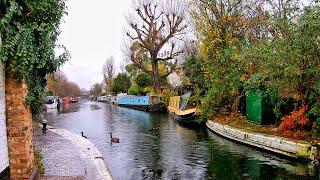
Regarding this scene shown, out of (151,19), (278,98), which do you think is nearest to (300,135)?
(278,98)

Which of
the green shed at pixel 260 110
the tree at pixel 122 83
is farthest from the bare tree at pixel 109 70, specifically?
the green shed at pixel 260 110

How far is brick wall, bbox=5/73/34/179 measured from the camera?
8.43m

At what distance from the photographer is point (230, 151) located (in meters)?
17.6

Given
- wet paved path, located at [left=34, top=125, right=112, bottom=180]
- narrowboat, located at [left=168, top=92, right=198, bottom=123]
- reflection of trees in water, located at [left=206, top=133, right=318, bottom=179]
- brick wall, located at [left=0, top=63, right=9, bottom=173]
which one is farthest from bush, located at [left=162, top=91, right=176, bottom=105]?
brick wall, located at [left=0, top=63, right=9, bottom=173]

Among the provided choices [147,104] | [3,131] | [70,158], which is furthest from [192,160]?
[147,104]

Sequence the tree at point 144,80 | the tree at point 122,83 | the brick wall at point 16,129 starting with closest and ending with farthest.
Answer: the brick wall at point 16,129
the tree at point 144,80
the tree at point 122,83

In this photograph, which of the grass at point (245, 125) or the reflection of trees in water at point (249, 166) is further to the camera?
the grass at point (245, 125)

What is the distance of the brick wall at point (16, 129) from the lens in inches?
332

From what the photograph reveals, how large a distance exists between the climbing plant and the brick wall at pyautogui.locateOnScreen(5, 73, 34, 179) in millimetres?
221

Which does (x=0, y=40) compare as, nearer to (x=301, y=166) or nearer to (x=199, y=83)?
(x=301, y=166)

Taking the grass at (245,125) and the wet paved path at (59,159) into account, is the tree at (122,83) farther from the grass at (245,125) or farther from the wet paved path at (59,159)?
the wet paved path at (59,159)

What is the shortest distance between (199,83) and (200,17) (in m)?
6.63

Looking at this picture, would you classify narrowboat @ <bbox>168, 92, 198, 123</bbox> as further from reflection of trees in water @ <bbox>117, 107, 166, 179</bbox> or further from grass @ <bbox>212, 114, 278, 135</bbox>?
reflection of trees in water @ <bbox>117, 107, 166, 179</bbox>

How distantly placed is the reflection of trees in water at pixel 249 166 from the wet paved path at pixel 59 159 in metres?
4.22
